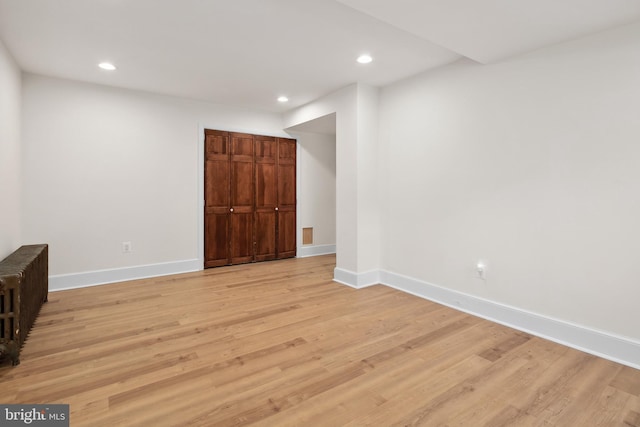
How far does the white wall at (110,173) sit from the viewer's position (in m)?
3.79

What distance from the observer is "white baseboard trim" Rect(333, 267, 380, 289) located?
4.00m

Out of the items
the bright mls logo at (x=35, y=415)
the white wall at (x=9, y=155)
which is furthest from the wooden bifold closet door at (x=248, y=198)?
the bright mls logo at (x=35, y=415)

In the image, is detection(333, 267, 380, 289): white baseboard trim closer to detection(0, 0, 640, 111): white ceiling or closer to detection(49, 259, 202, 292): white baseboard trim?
detection(49, 259, 202, 292): white baseboard trim

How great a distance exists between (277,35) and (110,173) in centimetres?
284

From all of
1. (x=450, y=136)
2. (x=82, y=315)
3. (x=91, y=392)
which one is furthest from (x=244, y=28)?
(x=82, y=315)

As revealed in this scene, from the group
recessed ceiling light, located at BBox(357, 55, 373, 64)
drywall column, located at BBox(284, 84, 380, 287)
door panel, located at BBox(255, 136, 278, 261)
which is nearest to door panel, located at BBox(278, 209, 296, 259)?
door panel, located at BBox(255, 136, 278, 261)

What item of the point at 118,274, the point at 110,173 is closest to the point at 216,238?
the point at 118,274

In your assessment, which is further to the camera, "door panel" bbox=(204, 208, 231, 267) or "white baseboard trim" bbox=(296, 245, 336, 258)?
"white baseboard trim" bbox=(296, 245, 336, 258)

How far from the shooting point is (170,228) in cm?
462

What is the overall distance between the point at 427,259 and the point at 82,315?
3437 mm

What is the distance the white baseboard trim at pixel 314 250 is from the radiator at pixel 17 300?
363cm

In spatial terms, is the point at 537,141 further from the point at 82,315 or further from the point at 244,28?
Result: the point at 82,315

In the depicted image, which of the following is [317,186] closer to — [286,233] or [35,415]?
[286,233]

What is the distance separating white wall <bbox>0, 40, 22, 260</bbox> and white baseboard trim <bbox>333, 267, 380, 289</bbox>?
3346mm
